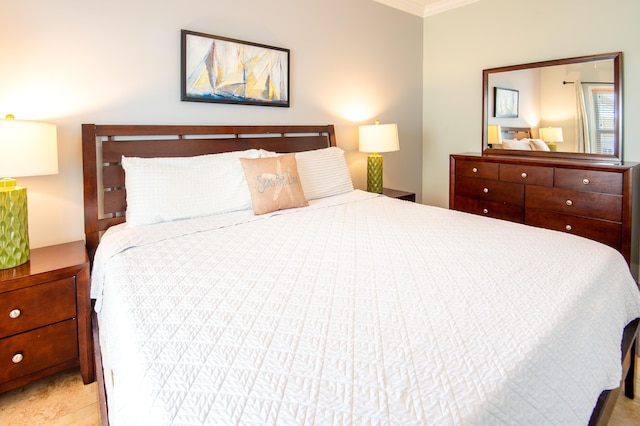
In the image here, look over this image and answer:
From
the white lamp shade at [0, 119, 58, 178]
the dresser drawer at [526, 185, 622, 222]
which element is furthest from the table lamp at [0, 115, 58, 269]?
the dresser drawer at [526, 185, 622, 222]

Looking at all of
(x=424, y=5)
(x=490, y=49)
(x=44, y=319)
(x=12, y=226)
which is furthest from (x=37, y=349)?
(x=424, y=5)

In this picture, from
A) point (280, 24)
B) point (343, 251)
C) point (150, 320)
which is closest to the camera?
point (150, 320)

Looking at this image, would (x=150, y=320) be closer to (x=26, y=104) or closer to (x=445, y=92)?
(x=26, y=104)

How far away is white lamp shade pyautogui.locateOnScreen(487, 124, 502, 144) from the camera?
360 centimetres

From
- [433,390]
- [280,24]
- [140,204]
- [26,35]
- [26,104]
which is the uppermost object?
[280,24]

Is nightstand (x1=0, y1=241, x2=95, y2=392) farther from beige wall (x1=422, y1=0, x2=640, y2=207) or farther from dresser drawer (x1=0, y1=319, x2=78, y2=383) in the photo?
beige wall (x1=422, y1=0, x2=640, y2=207)

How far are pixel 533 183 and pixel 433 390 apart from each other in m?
2.77

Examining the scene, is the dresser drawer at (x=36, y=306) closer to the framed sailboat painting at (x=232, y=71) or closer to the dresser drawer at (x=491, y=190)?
the framed sailboat painting at (x=232, y=71)

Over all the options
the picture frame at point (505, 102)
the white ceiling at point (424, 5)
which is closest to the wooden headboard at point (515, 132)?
the picture frame at point (505, 102)

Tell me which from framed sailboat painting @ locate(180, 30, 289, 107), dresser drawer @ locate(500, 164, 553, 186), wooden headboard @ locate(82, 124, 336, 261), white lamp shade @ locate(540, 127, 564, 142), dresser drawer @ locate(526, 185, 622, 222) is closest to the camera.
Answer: wooden headboard @ locate(82, 124, 336, 261)

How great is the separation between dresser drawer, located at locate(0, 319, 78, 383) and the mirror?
3523 millimetres

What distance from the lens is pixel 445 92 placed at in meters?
4.08

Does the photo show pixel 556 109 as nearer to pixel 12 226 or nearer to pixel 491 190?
pixel 491 190

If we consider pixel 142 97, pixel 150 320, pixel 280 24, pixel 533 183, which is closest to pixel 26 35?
pixel 142 97
